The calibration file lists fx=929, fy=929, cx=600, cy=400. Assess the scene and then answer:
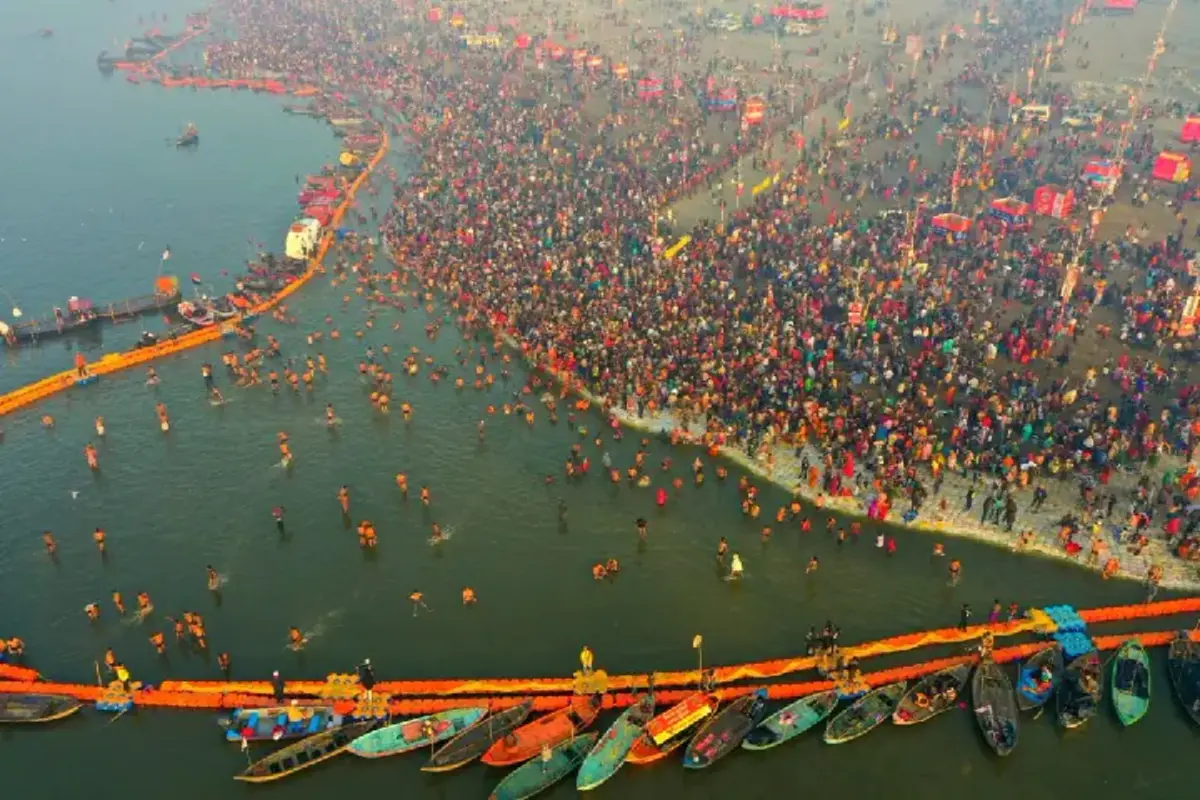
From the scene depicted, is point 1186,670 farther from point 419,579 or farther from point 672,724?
point 419,579

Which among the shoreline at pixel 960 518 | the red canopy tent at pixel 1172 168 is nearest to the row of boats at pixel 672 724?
the shoreline at pixel 960 518

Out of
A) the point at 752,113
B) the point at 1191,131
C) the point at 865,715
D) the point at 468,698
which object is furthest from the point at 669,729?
the point at 1191,131

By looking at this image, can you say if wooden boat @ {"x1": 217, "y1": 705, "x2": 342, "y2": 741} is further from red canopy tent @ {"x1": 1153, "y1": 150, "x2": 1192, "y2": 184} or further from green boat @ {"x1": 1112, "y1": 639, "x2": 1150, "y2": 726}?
red canopy tent @ {"x1": 1153, "y1": 150, "x2": 1192, "y2": 184}

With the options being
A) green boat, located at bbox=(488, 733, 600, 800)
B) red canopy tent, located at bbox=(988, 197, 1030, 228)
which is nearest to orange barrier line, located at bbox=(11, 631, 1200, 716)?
green boat, located at bbox=(488, 733, 600, 800)

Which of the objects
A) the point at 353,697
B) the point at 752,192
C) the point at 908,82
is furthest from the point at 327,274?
the point at 908,82

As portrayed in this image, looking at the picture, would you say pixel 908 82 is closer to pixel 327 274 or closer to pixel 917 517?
pixel 327 274

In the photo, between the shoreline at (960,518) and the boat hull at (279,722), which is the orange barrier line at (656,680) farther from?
the shoreline at (960,518)
